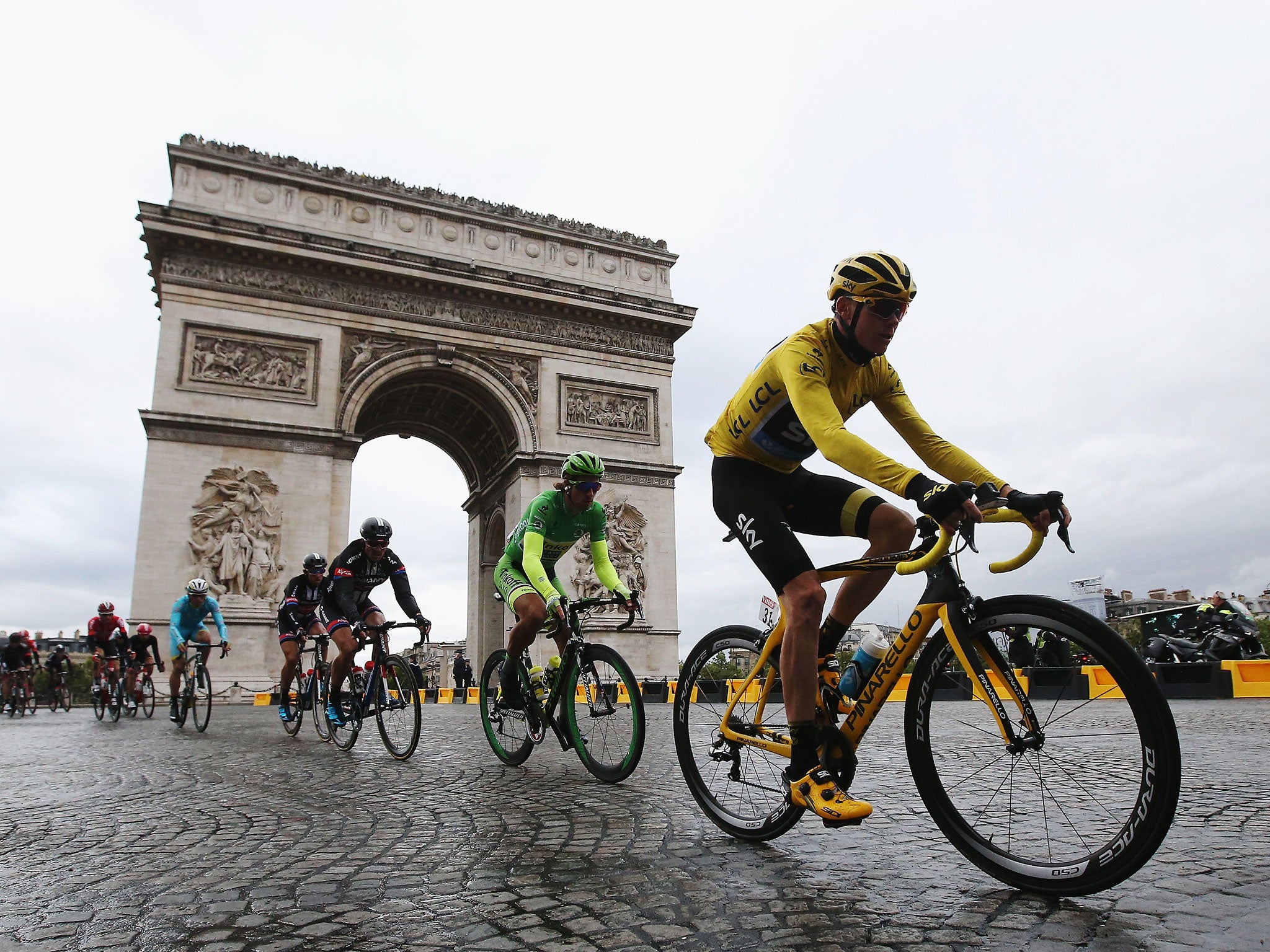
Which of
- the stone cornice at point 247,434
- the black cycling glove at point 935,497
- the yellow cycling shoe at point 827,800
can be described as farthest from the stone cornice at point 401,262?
the black cycling glove at point 935,497

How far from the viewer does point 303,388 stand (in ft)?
71.2

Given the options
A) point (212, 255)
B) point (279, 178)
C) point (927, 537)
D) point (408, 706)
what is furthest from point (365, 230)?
point (927, 537)

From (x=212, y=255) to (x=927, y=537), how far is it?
22.3m

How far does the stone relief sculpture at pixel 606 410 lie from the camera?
24.7 metres

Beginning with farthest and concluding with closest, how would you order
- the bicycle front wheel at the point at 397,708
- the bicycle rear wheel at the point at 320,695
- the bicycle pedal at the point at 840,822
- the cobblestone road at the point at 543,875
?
1. the bicycle rear wheel at the point at 320,695
2. the bicycle front wheel at the point at 397,708
3. the bicycle pedal at the point at 840,822
4. the cobblestone road at the point at 543,875

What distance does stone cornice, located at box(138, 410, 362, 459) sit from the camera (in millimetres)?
19891

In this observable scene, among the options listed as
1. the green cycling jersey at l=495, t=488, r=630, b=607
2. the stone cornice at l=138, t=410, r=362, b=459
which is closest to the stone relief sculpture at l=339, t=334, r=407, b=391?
the stone cornice at l=138, t=410, r=362, b=459

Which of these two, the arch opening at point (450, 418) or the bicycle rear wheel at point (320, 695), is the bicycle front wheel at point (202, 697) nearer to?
the bicycle rear wheel at point (320, 695)

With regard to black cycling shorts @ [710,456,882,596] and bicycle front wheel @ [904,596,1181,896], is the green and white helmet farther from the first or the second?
bicycle front wheel @ [904,596,1181,896]

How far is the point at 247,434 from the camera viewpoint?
20.7 metres

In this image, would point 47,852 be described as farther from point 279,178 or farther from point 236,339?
point 279,178

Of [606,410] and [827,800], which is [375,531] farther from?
[606,410]

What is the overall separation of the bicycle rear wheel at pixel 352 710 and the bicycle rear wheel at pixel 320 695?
0.41 meters

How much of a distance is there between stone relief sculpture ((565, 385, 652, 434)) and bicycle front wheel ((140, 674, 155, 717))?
13.7m
